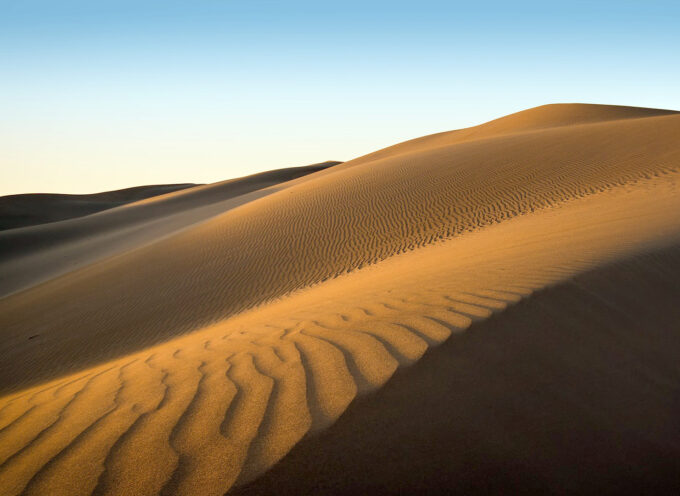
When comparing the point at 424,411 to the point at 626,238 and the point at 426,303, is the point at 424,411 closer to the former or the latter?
the point at 426,303

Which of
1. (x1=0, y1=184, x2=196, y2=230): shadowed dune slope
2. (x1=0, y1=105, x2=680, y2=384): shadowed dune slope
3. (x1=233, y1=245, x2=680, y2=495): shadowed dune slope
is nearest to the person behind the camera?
(x1=233, y1=245, x2=680, y2=495): shadowed dune slope

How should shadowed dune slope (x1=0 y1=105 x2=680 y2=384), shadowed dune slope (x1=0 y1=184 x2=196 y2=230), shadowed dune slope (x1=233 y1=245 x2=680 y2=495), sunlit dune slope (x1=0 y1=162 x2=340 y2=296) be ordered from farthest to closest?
shadowed dune slope (x1=0 y1=184 x2=196 y2=230) < sunlit dune slope (x1=0 y1=162 x2=340 y2=296) < shadowed dune slope (x1=0 y1=105 x2=680 y2=384) < shadowed dune slope (x1=233 y1=245 x2=680 y2=495)

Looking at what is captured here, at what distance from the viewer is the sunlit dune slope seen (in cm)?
2150

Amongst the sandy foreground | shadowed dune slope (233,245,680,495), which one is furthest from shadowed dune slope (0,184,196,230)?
shadowed dune slope (233,245,680,495)

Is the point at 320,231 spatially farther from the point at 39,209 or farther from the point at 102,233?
the point at 39,209

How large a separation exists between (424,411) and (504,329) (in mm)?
1133

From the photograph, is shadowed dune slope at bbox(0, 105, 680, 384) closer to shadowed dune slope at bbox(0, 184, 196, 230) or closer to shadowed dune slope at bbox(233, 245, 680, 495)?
shadowed dune slope at bbox(233, 245, 680, 495)

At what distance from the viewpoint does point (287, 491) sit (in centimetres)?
215

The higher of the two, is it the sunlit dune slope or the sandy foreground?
the sandy foreground

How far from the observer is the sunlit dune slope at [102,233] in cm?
2150

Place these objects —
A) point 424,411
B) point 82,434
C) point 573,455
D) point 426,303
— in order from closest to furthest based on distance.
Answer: point 573,455
point 424,411
point 82,434
point 426,303

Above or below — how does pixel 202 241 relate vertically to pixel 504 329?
below

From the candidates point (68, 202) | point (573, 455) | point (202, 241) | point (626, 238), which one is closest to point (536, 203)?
point (626, 238)

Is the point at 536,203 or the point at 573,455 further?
the point at 536,203
